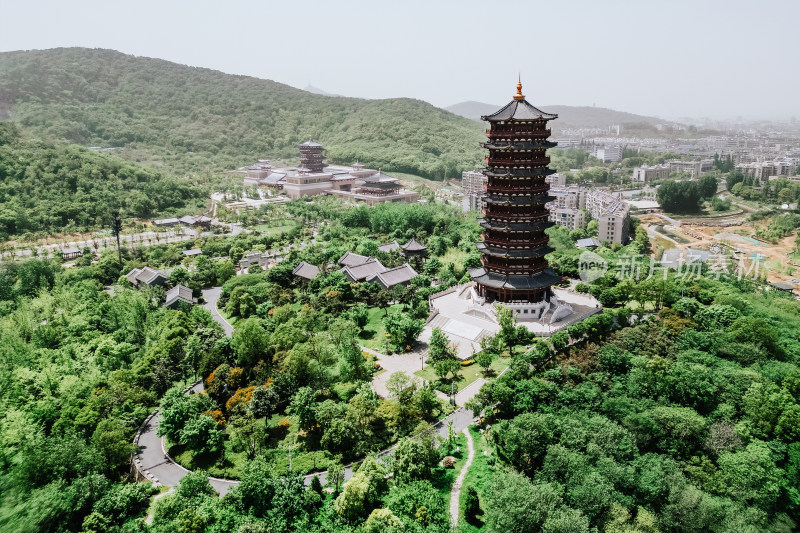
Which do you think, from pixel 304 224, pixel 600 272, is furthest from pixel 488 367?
pixel 304 224

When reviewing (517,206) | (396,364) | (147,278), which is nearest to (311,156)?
(147,278)

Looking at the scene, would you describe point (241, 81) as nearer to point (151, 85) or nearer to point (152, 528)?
point (151, 85)

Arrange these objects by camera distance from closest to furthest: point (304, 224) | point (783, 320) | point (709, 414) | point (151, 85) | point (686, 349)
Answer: point (709, 414)
point (686, 349)
point (783, 320)
point (304, 224)
point (151, 85)

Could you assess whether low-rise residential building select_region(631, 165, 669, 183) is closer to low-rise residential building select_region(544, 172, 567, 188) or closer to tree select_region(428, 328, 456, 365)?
low-rise residential building select_region(544, 172, 567, 188)

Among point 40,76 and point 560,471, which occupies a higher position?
point 40,76

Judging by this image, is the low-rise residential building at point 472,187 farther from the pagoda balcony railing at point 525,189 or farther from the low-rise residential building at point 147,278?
the low-rise residential building at point 147,278

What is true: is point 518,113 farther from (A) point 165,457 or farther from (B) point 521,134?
(A) point 165,457
